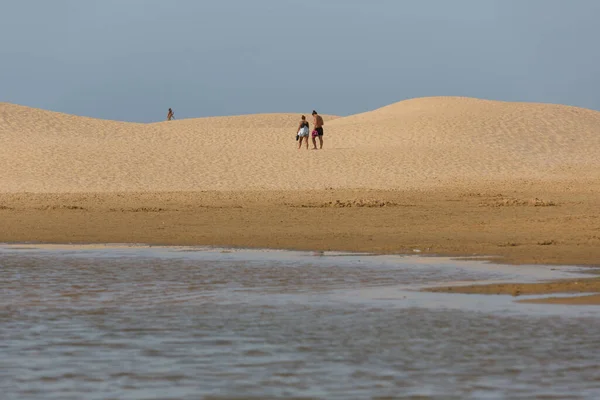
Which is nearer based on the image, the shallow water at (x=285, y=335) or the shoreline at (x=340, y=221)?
the shallow water at (x=285, y=335)

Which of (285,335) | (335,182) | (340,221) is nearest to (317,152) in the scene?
(335,182)

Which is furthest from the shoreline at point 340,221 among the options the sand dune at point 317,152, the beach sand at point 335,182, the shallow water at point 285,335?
the sand dune at point 317,152

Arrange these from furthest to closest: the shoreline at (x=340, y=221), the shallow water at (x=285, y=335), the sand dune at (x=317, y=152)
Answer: the sand dune at (x=317, y=152) → the shoreline at (x=340, y=221) → the shallow water at (x=285, y=335)

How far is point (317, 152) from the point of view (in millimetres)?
40219

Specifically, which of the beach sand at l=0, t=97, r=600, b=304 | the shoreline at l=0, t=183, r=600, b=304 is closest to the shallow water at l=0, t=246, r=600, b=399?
the shoreline at l=0, t=183, r=600, b=304

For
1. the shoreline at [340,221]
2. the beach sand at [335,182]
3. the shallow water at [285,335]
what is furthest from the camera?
the beach sand at [335,182]

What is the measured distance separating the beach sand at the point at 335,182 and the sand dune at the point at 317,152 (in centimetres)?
8

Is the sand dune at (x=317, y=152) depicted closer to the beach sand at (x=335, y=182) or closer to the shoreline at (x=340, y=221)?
the beach sand at (x=335, y=182)

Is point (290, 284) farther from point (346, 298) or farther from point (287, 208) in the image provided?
point (287, 208)

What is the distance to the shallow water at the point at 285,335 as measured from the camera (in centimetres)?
704

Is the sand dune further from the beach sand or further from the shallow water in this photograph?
the shallow water

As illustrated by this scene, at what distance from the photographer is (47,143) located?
42031 mm

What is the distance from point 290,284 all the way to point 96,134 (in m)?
38.5

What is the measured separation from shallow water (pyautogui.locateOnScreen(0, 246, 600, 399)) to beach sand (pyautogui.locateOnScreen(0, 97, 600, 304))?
13.0 feet
